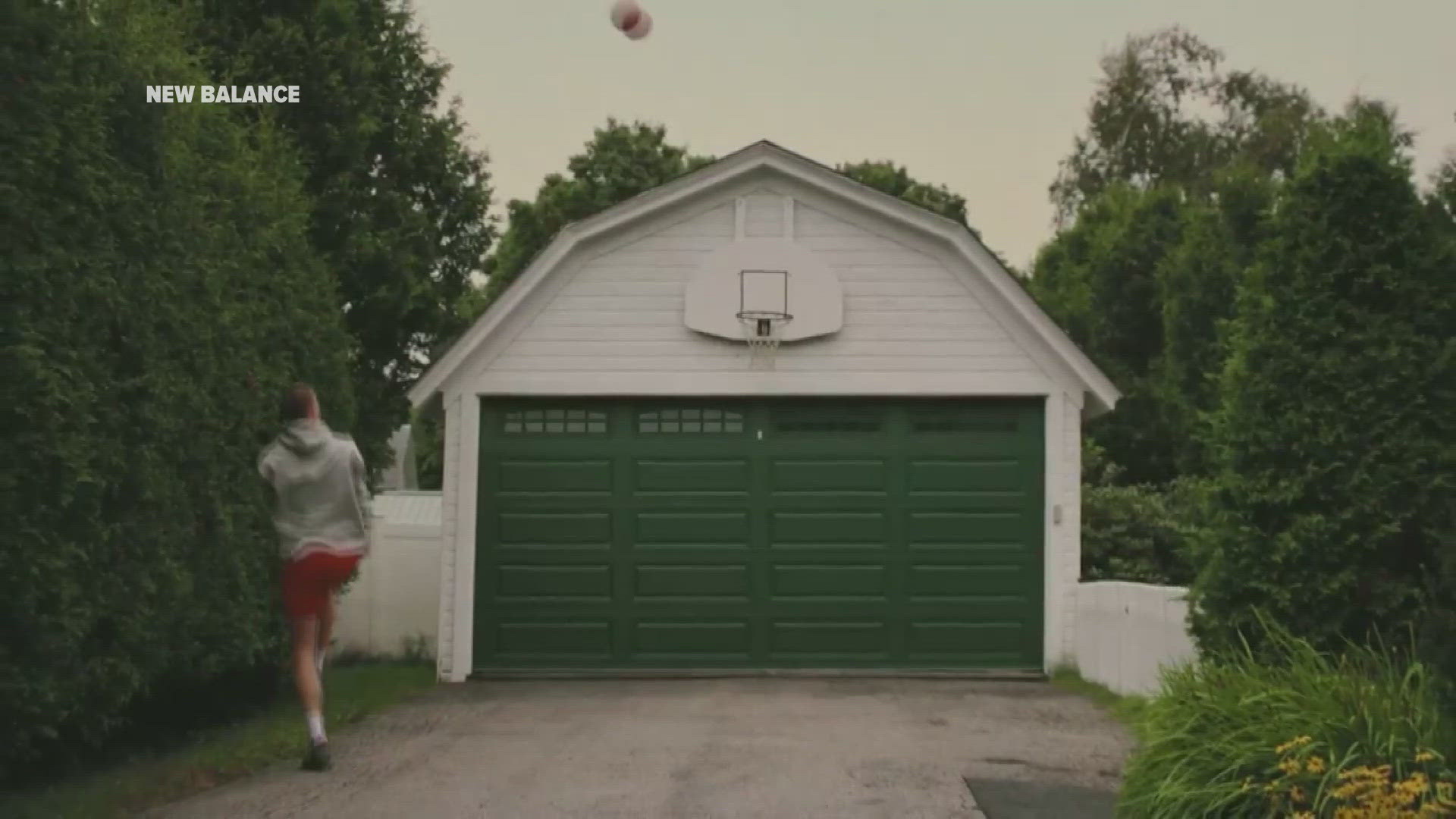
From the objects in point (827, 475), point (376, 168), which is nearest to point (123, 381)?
point (827, 475)

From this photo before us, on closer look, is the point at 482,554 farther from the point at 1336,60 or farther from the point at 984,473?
the point at 1336,60

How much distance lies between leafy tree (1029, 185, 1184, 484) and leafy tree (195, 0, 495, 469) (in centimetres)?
1033

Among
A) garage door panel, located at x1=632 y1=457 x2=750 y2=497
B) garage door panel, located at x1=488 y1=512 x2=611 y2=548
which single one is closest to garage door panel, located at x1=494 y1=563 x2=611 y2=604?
garage door panel, located at x1=488 y1=512 x2=611 y2=548

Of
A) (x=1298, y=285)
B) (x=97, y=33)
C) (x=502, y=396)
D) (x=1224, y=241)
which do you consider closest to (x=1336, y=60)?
(x=1224, y=241)

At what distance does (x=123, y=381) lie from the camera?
309 inches

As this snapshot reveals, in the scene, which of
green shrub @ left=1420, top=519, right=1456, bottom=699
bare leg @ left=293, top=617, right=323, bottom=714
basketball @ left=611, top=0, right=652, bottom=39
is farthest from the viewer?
basketball @ left=611, top=0, right=652, bottom=39

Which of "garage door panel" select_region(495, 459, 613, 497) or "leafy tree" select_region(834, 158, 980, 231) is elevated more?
"leafy tree" select_region(834, 158, 980, 231)

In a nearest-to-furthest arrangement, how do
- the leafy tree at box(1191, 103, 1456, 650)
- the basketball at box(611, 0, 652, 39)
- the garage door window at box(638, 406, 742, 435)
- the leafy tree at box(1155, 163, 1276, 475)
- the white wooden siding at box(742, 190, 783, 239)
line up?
the leafy tree at box(1191, 103, 1456, 650) → the basketball at box(611, 0, 652, 39) → the garage door window at box(638, 406, 742, 435) → the white wooden siding at box(742, 190, 783, 239) → the leafy tree at box(1155, 163, 1276, 475)

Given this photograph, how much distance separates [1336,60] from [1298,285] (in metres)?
13.9

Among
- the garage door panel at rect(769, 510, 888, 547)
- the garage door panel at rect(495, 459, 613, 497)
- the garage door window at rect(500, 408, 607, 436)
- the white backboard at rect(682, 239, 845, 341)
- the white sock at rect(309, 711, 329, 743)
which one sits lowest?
the white sock at rect(309, 711, 329, 743)

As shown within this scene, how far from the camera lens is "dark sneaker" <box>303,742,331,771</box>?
8445 mm

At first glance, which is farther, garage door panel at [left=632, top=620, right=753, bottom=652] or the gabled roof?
garage door panel at [left=632, top=620, right=753, bottom=652]

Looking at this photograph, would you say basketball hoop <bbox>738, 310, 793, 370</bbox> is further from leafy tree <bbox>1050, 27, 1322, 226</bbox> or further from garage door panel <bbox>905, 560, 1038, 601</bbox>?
leafy tree <bbox>1050, 27, 1322, 226</bbox>

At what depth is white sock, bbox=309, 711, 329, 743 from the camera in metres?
8.26
